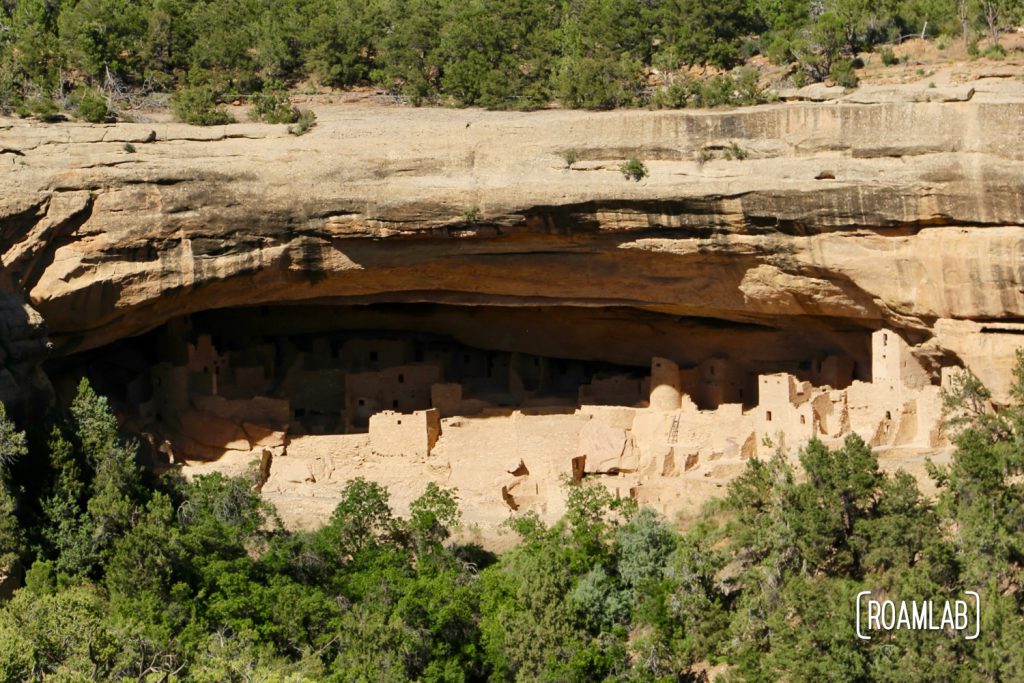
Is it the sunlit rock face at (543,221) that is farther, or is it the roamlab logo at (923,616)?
the sunlit rock face at (543,221)

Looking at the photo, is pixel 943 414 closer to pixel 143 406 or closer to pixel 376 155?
pixel 376 155

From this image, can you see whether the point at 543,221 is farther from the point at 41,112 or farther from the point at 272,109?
the point at 41,112

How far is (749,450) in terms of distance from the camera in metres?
25.9

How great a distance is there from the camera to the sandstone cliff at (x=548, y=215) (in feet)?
80.2

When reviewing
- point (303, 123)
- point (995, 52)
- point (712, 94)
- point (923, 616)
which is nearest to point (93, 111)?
point (303, 123)

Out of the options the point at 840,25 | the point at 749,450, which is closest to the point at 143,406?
the point at 749,450

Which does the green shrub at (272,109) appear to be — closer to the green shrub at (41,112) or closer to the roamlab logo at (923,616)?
the green shrub at (41,112)

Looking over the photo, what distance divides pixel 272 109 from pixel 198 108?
1.06 m

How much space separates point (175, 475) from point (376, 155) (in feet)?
15.8

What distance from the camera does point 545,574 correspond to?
23.1 metres

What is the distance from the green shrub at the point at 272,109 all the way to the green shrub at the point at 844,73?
24.3ft

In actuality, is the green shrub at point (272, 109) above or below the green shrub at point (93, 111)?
below

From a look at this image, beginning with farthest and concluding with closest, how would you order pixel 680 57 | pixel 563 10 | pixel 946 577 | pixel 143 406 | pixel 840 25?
pixel 563 10, pixel 680 57, pixel 840 25, pixel 143 406, pixel 946 577

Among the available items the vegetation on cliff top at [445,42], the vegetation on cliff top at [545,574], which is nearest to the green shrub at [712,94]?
the vegetation on cliff top at [445,42]
